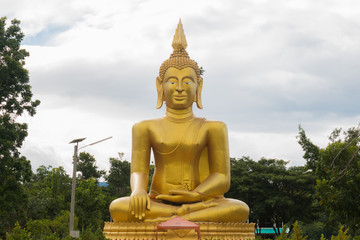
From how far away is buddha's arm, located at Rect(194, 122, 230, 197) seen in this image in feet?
33.8

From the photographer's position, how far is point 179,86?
35.6ft

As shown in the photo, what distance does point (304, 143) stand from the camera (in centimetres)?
1967

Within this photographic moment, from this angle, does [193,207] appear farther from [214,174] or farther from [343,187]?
[343,187]

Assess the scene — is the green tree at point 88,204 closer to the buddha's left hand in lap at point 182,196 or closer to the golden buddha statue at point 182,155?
the golden buddha statue at point 182,155

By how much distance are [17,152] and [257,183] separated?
1481 cm

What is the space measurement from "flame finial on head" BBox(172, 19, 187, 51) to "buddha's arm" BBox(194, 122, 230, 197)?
216 centimetres

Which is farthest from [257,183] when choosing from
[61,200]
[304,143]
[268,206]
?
[61,200]

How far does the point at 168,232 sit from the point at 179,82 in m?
3.44

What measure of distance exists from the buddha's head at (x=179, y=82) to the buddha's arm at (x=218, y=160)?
0.85 metres

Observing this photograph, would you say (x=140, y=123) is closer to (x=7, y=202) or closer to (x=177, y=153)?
(x=177, y=153)

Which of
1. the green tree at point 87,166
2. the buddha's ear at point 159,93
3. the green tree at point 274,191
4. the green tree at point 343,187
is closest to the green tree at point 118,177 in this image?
the green tree at point 87,166

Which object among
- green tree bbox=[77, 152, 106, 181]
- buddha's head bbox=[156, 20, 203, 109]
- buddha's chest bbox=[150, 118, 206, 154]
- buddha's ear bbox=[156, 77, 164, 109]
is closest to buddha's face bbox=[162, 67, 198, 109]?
buddha's head bbox=[156, 20, 203, 109]

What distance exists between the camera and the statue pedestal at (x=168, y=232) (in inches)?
371

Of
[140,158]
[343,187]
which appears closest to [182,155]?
[140,158]
